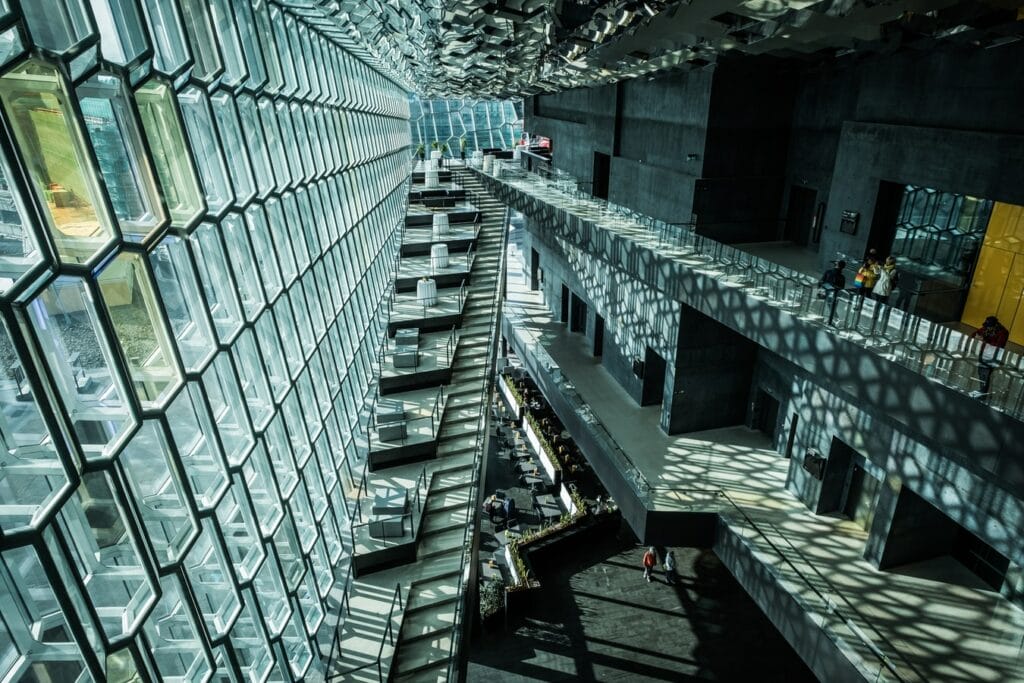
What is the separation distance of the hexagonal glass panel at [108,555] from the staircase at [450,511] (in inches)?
235

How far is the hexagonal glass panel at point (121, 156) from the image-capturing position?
552 cm

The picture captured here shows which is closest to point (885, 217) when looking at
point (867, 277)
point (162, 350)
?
point (867, 277)

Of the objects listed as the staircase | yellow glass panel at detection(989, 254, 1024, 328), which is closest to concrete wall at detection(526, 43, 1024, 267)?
yellow glass panel at detection(989, 254, 1024, 328)

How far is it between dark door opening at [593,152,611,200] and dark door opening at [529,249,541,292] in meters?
9.79

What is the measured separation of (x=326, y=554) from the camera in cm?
1192

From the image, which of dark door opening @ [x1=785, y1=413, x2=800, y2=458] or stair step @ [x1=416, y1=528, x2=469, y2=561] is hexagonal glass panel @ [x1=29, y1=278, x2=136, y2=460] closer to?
stair step @ [x1=416, y1=528, x2=469, y2=561]

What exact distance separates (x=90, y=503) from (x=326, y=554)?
23.1 feet

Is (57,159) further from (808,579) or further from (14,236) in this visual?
(808,579)

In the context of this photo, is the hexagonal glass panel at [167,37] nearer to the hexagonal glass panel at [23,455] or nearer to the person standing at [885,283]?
the hexagonal glass panel at [23,455]

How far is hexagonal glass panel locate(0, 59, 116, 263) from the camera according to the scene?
15.0 feet

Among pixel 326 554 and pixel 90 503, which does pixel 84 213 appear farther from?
pixel 326 554

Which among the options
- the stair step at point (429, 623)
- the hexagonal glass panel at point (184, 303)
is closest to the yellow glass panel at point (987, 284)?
the stair step at point (429, 623)

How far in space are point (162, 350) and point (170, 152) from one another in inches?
88.7

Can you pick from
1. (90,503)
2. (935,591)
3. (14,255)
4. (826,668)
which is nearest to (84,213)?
(14,255)
